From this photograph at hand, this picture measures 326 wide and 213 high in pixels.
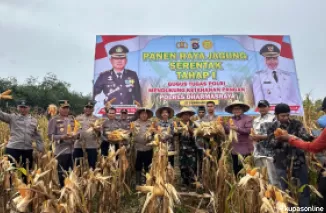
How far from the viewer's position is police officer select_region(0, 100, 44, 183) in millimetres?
4167

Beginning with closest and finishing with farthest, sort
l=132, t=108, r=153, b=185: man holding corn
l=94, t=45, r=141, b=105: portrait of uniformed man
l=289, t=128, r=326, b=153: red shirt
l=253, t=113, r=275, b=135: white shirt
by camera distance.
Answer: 1. l=289, t=128, r=326, b=153: red shirt
2. l=253, t=113, r=275, b=135: white shirt
3. l=132, t=108, r=153, b=185: man holding corn
4. l=94, t=45, r=141, b=105: portrait of uniformed man

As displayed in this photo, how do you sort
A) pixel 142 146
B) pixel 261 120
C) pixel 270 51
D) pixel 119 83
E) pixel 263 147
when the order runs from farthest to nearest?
pixel 270 51 → pixel 119 83 → pixel 142 146 → pixel 261 120 → pixel 263 147

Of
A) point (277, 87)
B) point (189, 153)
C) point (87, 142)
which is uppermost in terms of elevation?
point (277, 87)

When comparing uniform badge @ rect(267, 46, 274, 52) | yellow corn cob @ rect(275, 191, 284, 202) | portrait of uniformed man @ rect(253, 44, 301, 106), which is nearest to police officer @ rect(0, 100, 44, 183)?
yellow corn cob @ rect(275, 191, 284, 202)

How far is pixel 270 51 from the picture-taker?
841cm

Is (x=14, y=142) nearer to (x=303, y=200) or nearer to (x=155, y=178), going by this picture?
(x=155, y=178)

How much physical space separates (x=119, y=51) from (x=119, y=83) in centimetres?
109

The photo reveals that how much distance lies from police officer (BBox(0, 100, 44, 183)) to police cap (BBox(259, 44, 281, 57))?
6.82 meters

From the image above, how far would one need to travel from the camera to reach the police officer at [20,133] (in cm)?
417

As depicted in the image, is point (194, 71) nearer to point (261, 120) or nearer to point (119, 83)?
point (119, 83)

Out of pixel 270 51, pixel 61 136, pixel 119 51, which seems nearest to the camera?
pixel 61 136

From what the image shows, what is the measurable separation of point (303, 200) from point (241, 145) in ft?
4.21

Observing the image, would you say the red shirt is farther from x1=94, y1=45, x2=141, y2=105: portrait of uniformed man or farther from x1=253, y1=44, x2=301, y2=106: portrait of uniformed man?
x1=94, y1=45, x2=141, y2=105: portrait of uniformed man

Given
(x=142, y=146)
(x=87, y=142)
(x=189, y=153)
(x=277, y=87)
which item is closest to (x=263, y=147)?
(x=189, y=153)
